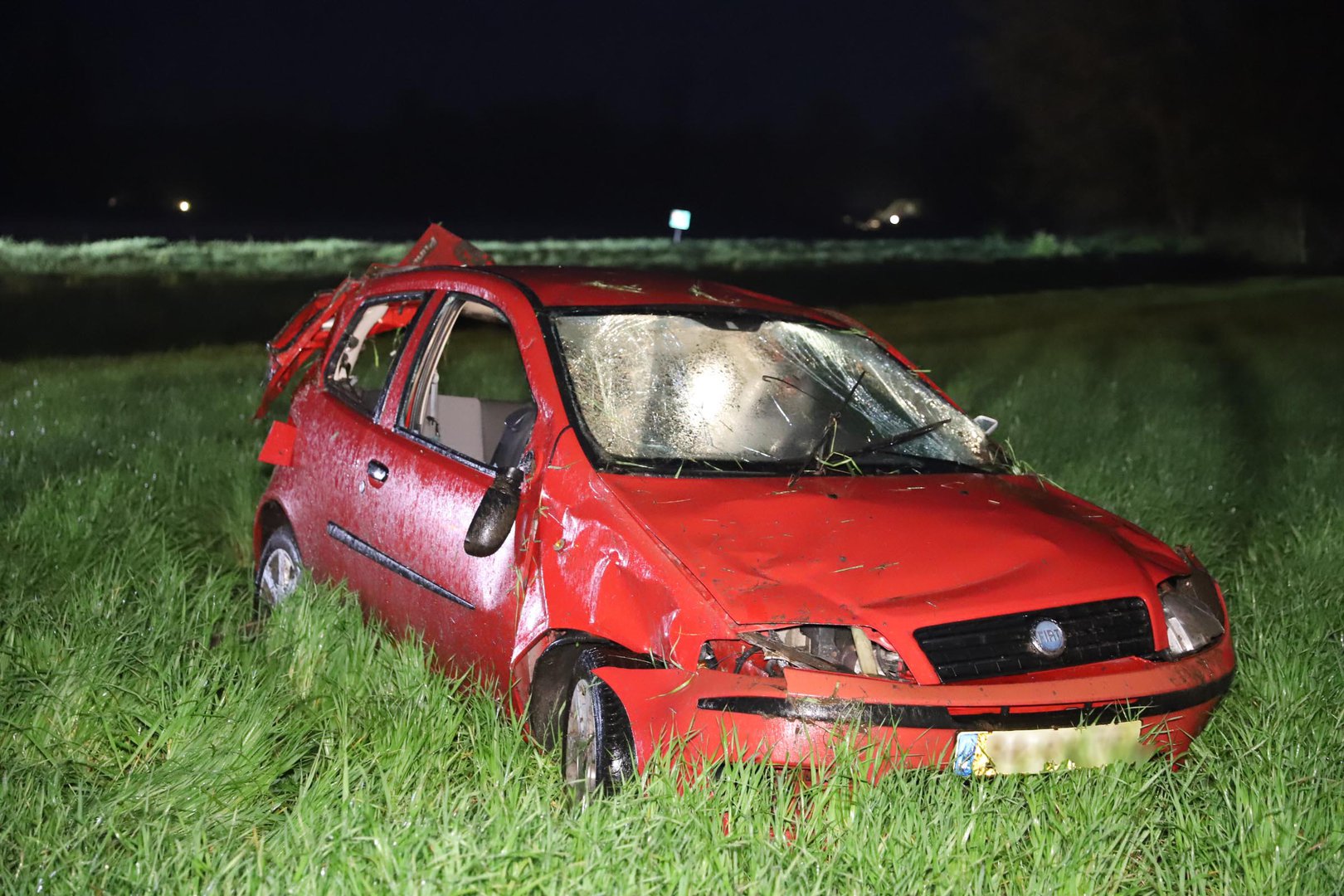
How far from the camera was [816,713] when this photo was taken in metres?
3.65

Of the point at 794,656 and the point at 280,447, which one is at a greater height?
the point at 280,447

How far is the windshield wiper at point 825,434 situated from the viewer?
4664 millimetres

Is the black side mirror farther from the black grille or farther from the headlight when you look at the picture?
the headlight

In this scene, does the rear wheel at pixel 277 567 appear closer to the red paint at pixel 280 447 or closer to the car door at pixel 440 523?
the red paint at pixel 280 447

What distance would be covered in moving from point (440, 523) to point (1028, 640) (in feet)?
6.27

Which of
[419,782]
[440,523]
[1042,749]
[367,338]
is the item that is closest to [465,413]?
[367,338]

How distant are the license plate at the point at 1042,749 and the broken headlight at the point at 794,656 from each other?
0.24m

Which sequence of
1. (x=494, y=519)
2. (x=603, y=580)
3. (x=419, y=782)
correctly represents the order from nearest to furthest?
(x=419, y=782)
(x=603, y=580)
(x=494, y=519)

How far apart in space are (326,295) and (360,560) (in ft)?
6.40

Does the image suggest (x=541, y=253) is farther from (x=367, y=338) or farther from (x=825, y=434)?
(x=825, y=434)

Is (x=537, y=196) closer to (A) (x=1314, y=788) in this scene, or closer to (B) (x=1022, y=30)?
(B) (x=1022, y=30)

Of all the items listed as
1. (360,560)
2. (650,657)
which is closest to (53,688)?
(360,560)

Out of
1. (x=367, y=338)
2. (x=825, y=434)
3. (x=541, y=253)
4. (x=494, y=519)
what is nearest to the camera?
(x=494, y=519)

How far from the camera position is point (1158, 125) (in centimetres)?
6075
